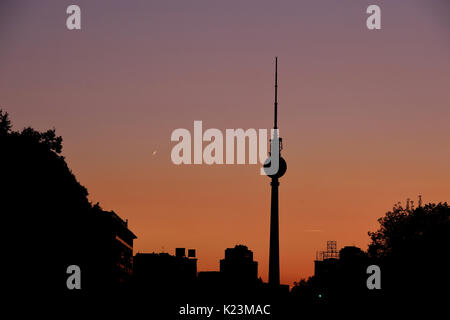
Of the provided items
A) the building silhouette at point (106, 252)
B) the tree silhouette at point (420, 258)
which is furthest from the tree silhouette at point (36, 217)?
the tree silhouette at point (420, 258)

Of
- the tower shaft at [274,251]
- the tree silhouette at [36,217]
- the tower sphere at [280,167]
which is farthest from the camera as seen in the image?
the tower sphere at [280,167]

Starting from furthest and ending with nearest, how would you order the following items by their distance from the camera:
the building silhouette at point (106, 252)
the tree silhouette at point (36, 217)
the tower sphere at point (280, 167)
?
the tower sphere at point (280, 167) → the building silhouette at point (106, 252) → the tree silhouette at point (36, 217)

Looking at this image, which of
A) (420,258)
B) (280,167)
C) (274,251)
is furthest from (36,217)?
(280,167)

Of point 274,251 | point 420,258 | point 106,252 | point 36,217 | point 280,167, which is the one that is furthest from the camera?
point 106,252

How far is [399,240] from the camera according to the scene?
10331cm

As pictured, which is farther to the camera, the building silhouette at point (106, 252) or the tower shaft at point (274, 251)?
the tower shaft at point (274, 251)

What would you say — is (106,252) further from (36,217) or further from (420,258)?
(36,217)

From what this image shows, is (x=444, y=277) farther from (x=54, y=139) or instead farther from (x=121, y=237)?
(x=121, y=237)

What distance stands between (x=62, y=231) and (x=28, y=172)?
493 centimetres

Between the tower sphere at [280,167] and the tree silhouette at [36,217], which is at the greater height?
the tower sphere at [280,167]

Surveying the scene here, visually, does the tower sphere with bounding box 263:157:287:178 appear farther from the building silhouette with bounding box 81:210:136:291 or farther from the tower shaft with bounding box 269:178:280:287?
the building silhouette with bounding box 81:210:136:291

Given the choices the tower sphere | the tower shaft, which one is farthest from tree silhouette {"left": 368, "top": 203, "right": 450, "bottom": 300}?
the tower sphere

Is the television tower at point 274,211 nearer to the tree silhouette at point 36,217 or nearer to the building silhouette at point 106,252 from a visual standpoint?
the building silhouette at point 106,252
